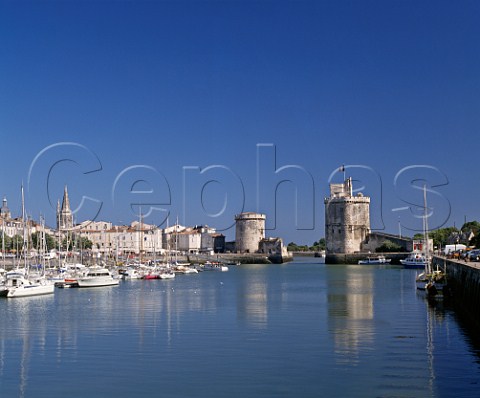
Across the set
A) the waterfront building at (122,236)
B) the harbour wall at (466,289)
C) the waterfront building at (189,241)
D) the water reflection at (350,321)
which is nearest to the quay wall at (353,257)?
the waterfront building at (122,236)

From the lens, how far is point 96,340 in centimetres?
1873

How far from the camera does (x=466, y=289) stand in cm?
2594

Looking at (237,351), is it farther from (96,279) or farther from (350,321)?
(96,279)

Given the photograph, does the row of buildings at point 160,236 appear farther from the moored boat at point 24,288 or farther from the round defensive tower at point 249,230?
the moored boat at point 24,288

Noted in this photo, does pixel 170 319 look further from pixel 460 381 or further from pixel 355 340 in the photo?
pixel 460 381

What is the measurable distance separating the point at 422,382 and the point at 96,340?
8780mm

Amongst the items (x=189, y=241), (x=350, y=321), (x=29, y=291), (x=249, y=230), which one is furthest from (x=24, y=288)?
(x=189, y=241)

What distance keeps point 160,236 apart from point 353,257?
154 feet

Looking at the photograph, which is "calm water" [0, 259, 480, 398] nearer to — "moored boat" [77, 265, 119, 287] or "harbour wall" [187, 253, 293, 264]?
"moored boat" [77, 265, 119, 287]

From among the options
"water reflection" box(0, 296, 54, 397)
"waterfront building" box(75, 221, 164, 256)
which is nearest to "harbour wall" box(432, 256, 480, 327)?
"water reflection" box(0, 296, 54, 397)

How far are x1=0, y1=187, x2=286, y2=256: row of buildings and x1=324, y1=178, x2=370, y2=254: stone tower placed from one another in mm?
12848

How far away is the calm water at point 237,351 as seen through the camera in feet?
43.5

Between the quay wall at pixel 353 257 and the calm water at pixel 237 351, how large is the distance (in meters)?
58.5

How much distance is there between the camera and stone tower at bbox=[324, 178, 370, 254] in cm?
9031
